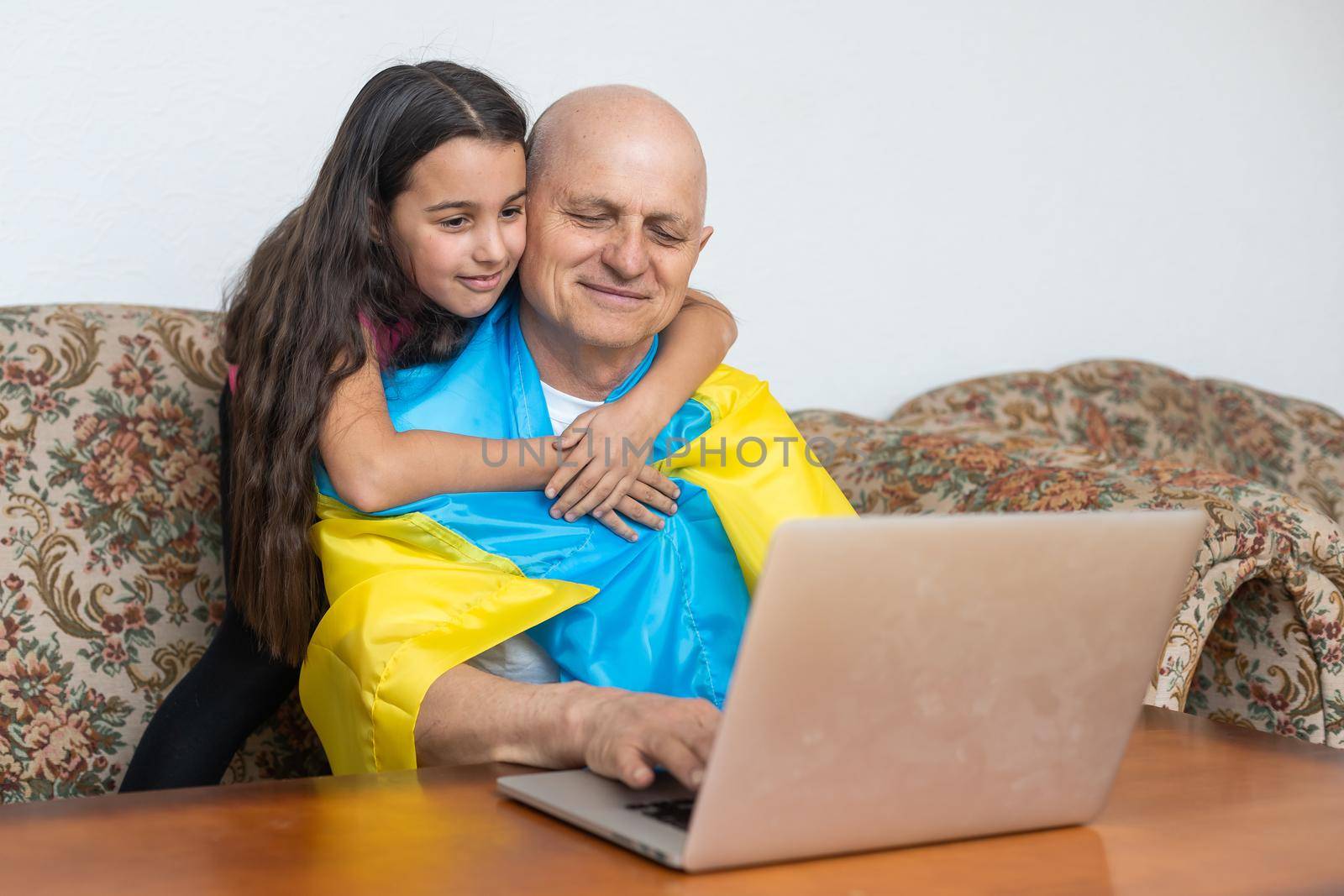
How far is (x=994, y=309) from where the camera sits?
114 inches

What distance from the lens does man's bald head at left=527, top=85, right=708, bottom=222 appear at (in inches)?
57.2

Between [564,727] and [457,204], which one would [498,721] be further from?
[457,204]

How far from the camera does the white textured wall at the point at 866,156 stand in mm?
1963

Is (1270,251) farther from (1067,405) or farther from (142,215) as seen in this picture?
(142,215)

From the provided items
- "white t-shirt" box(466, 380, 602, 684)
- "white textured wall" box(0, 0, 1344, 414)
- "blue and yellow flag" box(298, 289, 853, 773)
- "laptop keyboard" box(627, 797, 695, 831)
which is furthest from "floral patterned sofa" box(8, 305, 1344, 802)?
"laptop keyboard" box(627, 797, 695, 831)

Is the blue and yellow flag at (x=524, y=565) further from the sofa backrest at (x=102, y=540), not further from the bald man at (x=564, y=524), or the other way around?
the sofa backrest at (x=102, y=540)

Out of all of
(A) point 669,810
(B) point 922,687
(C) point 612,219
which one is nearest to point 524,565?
(C) point 612,219

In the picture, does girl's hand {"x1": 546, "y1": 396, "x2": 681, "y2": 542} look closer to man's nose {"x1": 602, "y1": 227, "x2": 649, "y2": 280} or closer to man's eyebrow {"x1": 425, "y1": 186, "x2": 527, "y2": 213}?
man's nose {"x1": 602, "y1": 227, "x2": 649, "y2": 280}

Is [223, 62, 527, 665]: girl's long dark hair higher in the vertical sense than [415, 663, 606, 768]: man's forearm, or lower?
higher

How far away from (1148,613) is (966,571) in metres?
0.16

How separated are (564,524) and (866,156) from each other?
1536mm

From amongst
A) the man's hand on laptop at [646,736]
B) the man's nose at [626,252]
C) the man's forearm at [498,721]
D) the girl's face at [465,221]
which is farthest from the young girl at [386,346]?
the man's hand on laptop at [646,736]

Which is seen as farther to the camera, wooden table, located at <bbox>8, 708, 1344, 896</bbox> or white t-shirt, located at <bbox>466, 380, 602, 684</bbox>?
white t-shirt, located at <bbox>466, 380, 602, 684</bbox>

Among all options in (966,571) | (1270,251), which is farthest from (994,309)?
(966,571)
